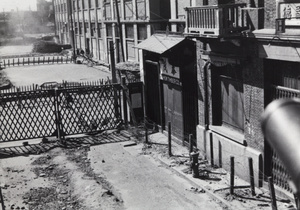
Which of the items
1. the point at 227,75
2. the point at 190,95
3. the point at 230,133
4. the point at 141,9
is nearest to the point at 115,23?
the point at 141,9

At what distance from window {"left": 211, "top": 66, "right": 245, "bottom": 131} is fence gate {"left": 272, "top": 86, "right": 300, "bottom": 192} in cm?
182

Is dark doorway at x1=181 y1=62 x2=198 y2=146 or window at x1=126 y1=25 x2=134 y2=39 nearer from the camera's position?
dark doorway at x1=181 y1=62 x2=198 y2=146

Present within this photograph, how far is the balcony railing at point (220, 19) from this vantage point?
12.3m

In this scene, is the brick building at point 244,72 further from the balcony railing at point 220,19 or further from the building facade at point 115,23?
the building facade at point 115,23

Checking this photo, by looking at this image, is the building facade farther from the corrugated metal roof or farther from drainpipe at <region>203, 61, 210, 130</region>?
drainpipe at <region>203, 61, 210, 130</region>

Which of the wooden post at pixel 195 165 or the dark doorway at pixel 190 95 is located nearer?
the wooden post at pixel 195 165

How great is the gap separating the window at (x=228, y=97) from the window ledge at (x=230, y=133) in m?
0.16

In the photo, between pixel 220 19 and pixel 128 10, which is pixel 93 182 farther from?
pixel 128 10

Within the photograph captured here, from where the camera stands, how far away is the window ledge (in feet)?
43.0

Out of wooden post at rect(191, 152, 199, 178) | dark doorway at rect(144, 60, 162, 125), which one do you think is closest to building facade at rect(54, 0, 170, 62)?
dark doorway at rect(144, 60, 162, 125)

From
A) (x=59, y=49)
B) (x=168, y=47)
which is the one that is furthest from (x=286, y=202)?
(x=59, y=49)

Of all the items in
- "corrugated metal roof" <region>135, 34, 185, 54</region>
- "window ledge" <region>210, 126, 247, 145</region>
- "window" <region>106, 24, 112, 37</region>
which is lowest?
"window ledge" <region>210, 126, 247, 145</region>

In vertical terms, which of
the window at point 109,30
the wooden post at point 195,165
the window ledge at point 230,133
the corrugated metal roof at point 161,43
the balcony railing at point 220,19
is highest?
the window at point 109,30

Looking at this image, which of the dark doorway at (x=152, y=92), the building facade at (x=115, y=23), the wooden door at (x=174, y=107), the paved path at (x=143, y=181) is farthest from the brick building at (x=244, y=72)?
the building facade at (x=115, y=23)
